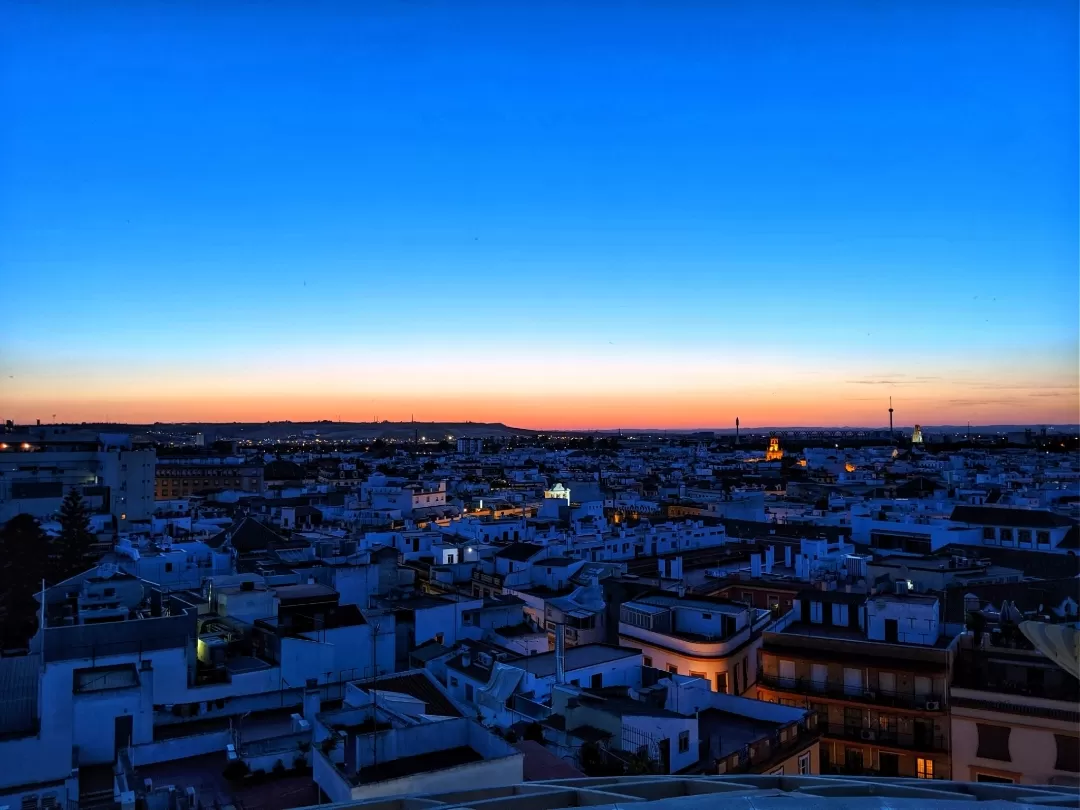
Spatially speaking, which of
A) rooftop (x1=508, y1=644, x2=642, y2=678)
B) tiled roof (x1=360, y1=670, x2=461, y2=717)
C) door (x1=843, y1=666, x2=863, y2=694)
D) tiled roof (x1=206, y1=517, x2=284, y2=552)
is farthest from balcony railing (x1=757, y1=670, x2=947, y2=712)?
tiled roof (x1=206, y1=517, x2=284, y2=552)

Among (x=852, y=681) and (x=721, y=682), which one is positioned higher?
(x=852, y=681)

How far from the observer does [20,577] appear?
25969mm

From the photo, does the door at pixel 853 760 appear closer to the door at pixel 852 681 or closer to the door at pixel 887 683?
the door at pixel 852 681

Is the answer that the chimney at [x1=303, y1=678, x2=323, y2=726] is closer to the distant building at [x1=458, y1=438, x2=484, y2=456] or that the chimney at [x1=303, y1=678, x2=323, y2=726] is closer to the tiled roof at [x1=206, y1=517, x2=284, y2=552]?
the tiled roof at [x1=206, y1=517, x2=284, y2=552]

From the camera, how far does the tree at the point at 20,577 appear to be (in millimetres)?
21781

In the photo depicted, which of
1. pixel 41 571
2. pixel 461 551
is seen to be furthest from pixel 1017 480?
pixel 41 571

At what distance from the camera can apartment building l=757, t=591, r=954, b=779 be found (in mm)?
14867

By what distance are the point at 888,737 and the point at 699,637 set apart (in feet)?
13.0

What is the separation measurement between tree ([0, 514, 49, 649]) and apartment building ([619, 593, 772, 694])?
14794mm

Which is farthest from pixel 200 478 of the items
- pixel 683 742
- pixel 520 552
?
pixel 683 742

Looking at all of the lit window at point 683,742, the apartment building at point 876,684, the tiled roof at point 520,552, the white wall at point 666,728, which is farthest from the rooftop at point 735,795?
Answer: the tiled roof at point 520,552

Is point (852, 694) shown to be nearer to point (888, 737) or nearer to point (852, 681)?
point (852, 681)

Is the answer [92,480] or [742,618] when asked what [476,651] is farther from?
[92,480]

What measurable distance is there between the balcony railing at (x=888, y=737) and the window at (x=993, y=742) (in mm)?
1028
